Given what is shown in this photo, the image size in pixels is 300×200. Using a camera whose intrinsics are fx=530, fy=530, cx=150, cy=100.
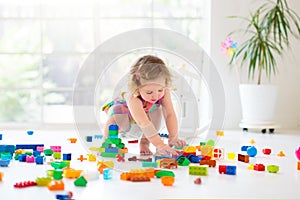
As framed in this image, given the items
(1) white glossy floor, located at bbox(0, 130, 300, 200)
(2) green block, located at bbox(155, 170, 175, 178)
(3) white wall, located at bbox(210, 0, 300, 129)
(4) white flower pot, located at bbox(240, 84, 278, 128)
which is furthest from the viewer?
(3) white wall, located at bbox(210, 0, 300, 129)

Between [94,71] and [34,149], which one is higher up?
[94,71]

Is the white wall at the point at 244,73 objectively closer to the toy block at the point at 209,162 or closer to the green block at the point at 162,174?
the toy block at the point at 209,162

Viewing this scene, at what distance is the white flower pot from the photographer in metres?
3.55

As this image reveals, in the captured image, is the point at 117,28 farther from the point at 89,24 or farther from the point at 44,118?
the point at 44,118

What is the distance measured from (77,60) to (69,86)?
11.2 inches

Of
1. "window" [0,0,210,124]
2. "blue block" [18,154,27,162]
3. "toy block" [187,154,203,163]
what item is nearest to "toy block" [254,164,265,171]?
"toy block" [187,154,203,163]

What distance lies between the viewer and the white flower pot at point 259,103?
3553 mm

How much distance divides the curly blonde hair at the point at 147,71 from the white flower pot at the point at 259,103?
154 centimetres

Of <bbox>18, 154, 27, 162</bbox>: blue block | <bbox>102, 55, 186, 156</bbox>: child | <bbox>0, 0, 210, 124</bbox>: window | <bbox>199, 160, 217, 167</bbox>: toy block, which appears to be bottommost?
<bbox>199, 160, 217, 167</bbox>: toy block

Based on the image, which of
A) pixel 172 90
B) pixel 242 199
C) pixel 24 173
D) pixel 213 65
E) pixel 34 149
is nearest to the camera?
pixel 242 199

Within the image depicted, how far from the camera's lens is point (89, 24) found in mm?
4012

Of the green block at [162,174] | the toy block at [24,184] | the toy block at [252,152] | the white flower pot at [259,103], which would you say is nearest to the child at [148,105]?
the green block at [162,174]

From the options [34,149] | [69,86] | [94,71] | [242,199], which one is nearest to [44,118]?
[69,86]

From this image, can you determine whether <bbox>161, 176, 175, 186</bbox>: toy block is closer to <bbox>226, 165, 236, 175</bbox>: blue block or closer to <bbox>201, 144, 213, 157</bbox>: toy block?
<bbox>226, 165, 236, 175</bbox>: blue block
